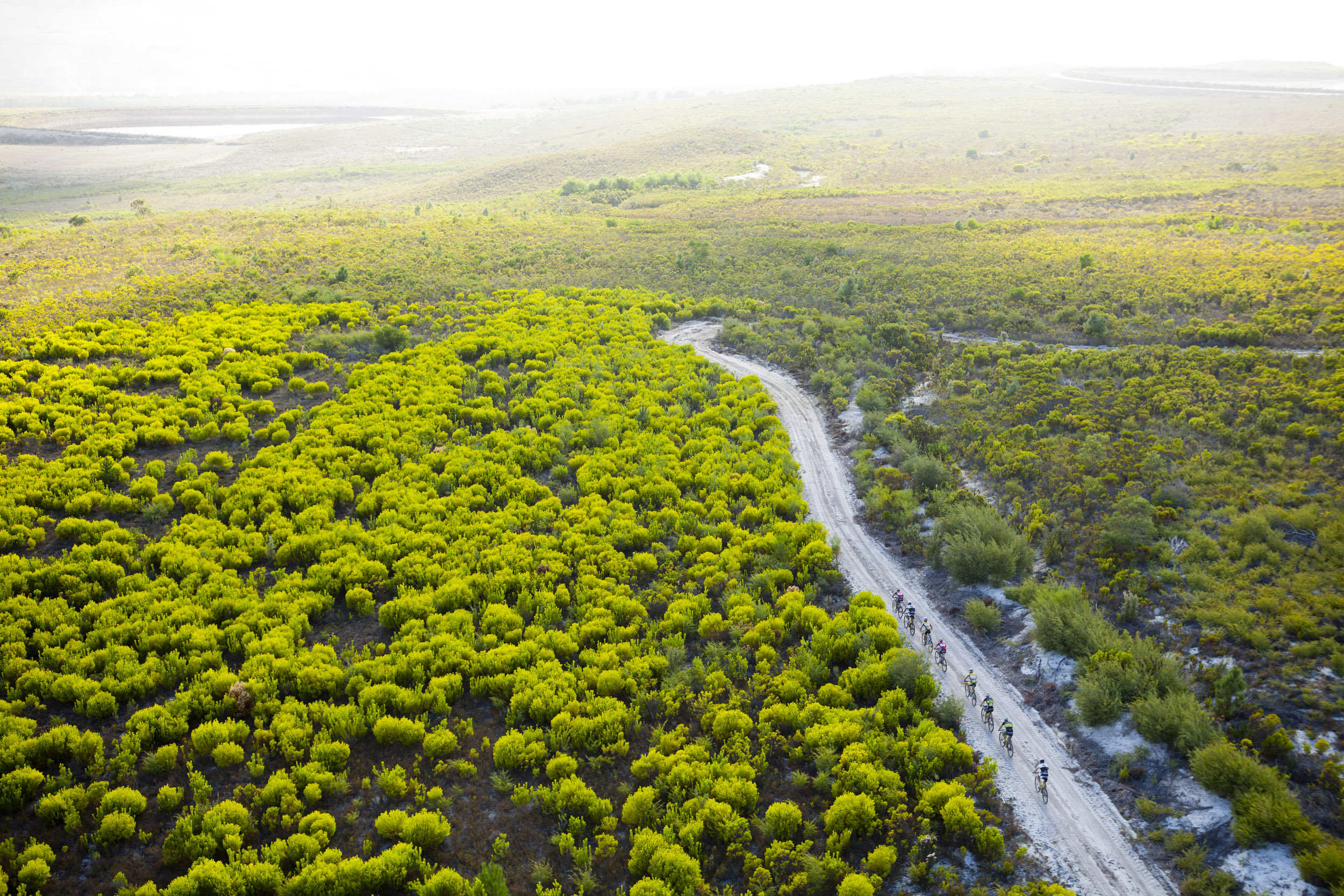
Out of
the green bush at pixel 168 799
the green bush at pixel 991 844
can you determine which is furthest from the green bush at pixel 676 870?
the green bush at pixel 168 799

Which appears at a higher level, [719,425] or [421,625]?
[719,425]

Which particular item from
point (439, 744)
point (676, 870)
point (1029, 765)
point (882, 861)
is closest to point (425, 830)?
point (439, 744)

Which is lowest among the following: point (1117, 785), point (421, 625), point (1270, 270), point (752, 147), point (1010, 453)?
point (1117, 785)

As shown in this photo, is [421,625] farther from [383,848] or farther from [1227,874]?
[1227,874]

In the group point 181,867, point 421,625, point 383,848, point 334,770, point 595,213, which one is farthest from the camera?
point 595,213

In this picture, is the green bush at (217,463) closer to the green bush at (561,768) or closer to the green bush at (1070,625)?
the green bush at (561,768)

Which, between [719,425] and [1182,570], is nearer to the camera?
[1182,570]

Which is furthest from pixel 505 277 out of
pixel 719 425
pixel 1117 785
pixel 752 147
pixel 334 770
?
pixel 752 147

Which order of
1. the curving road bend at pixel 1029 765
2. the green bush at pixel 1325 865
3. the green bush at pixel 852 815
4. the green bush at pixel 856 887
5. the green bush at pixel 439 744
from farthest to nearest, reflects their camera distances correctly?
1. the green bush at pixel 439 744
2. the green bush at pixel 852 815
3. the curving road bend at pixel 1029 765
4. the green bush at pixel 856 887
5. the green bush at pixel 1325 865
